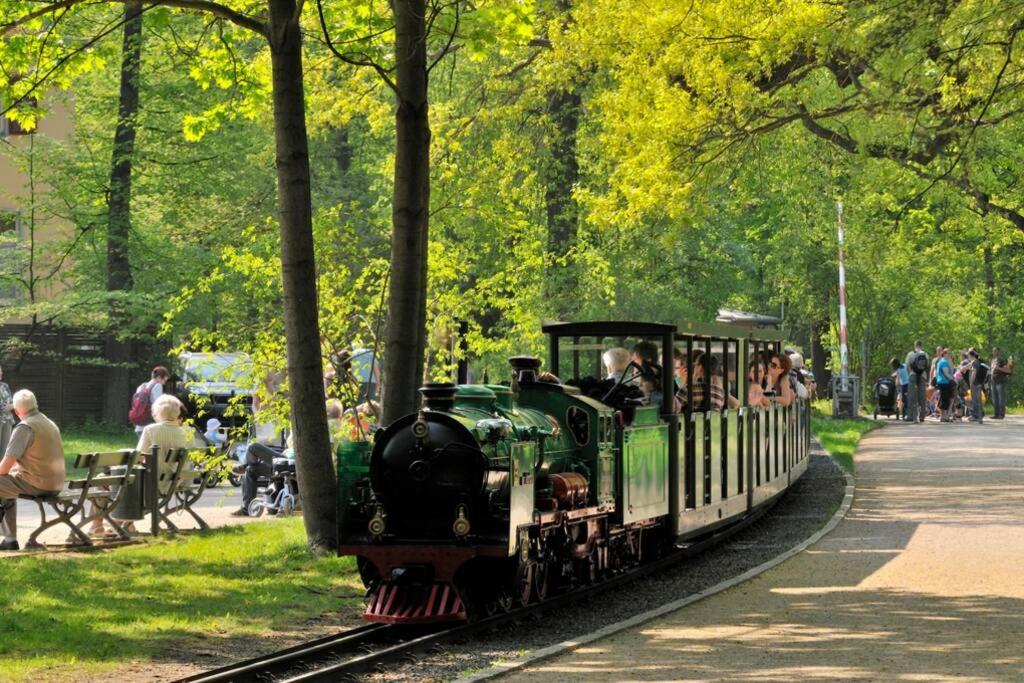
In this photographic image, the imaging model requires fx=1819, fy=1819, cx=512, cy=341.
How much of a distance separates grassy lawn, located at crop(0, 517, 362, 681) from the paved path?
259 centimetres

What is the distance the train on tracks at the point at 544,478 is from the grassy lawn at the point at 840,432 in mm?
11186

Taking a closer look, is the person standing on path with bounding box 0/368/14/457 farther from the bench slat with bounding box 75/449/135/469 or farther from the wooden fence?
the wooden fence

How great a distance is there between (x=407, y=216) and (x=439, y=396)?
161 inches

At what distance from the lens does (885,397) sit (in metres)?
48.6

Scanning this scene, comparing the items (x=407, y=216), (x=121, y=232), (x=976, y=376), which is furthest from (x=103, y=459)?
(x=976, y=376)

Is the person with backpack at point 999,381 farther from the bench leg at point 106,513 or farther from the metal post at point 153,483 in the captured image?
the bench leg at point 106,513

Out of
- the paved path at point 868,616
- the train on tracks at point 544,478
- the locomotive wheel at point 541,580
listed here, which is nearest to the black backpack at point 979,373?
the paved path at point 868,616

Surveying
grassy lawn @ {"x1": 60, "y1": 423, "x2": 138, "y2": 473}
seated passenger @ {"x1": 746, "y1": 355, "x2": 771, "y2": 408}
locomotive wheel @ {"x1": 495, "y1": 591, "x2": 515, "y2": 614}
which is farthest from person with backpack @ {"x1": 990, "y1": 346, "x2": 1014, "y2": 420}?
locomotive wheel @ {"x1": 495, "y1": 591, "x2": 515, "y2": 614}

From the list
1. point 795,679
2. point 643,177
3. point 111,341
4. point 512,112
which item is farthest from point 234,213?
point 795,679

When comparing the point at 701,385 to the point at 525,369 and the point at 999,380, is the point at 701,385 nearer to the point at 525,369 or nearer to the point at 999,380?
the point at 525,369

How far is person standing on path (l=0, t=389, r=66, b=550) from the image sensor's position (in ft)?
56.6

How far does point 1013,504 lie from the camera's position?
23.2 metres

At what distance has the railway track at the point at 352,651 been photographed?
1052 cm

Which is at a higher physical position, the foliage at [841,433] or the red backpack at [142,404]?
the red backpack at [142,404]
